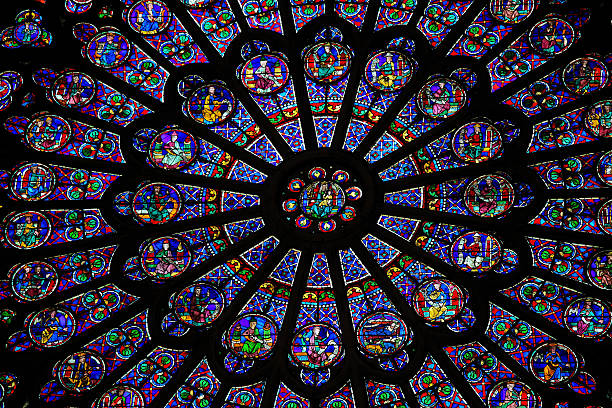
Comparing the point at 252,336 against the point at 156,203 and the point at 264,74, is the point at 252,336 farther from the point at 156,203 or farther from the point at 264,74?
the point at 264,74

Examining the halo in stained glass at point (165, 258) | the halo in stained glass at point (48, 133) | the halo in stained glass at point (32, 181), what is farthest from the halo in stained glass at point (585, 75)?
the halo in stained glass at point (32, 181)

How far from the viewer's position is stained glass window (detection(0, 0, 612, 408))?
14.4 metres

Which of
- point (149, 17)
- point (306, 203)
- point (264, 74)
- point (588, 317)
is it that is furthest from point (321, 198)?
point (588, 317)

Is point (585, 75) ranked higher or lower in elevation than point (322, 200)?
higher

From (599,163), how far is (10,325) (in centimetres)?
839

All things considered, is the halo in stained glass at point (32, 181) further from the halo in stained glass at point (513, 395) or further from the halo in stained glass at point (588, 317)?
the halo in stained glass at point (588, 317)

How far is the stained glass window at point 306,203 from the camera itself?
565 inches

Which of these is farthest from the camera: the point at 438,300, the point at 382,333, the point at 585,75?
the point at 585,75

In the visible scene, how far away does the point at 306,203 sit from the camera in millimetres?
15312

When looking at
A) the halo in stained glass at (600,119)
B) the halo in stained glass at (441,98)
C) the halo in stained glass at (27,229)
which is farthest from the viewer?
the halo in stained glass at (441,98)

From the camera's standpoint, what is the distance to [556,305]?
14.5 meters

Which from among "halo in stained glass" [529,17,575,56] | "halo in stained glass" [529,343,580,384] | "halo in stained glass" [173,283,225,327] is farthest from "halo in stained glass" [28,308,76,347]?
"halo in stained glass" [529,17,575,56]

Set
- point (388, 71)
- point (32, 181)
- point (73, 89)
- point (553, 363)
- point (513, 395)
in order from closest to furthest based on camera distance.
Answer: point (513, 395), point (553, 363), point (32, 181), point (73, 89), point (388, 71)

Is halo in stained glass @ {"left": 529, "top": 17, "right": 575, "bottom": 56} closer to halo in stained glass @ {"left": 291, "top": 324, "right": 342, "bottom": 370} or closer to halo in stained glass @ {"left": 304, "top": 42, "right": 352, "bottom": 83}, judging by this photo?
halo in stained glass @ {"left": 304, "top": 42, "right": 352, "bottom": 83}
